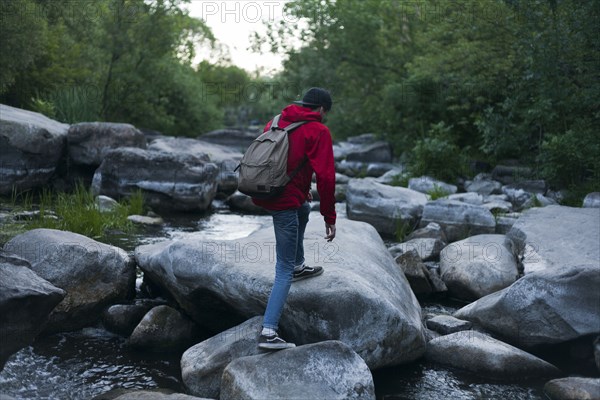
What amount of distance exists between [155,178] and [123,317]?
23.6ft

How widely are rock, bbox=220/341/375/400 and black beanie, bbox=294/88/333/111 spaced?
176 cm

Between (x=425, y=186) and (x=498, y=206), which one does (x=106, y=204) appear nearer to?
(x=498, y=206)

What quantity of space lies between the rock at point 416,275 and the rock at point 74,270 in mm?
3283

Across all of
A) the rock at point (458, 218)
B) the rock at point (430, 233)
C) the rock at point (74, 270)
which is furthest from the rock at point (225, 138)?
the rock at point (74, 270)

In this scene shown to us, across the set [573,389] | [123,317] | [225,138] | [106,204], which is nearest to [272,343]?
[123,317]

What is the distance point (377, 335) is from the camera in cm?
529

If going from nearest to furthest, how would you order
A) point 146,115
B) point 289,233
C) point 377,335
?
1. point 289,233
2. point 377,335
3. point 146,115

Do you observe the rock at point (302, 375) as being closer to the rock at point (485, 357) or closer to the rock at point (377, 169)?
the rock at point (485, 357)

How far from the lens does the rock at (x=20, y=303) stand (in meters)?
4.48

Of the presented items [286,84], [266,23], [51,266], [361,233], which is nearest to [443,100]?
[286,84]

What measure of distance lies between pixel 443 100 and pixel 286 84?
927cm

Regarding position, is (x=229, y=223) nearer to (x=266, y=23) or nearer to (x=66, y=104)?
(x=66, y=104)

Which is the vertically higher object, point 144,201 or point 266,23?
point 266,23

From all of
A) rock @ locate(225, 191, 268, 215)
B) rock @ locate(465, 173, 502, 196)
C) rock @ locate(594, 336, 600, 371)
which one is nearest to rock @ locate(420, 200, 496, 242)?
rock @ locate(225, 191, 268, 215)
